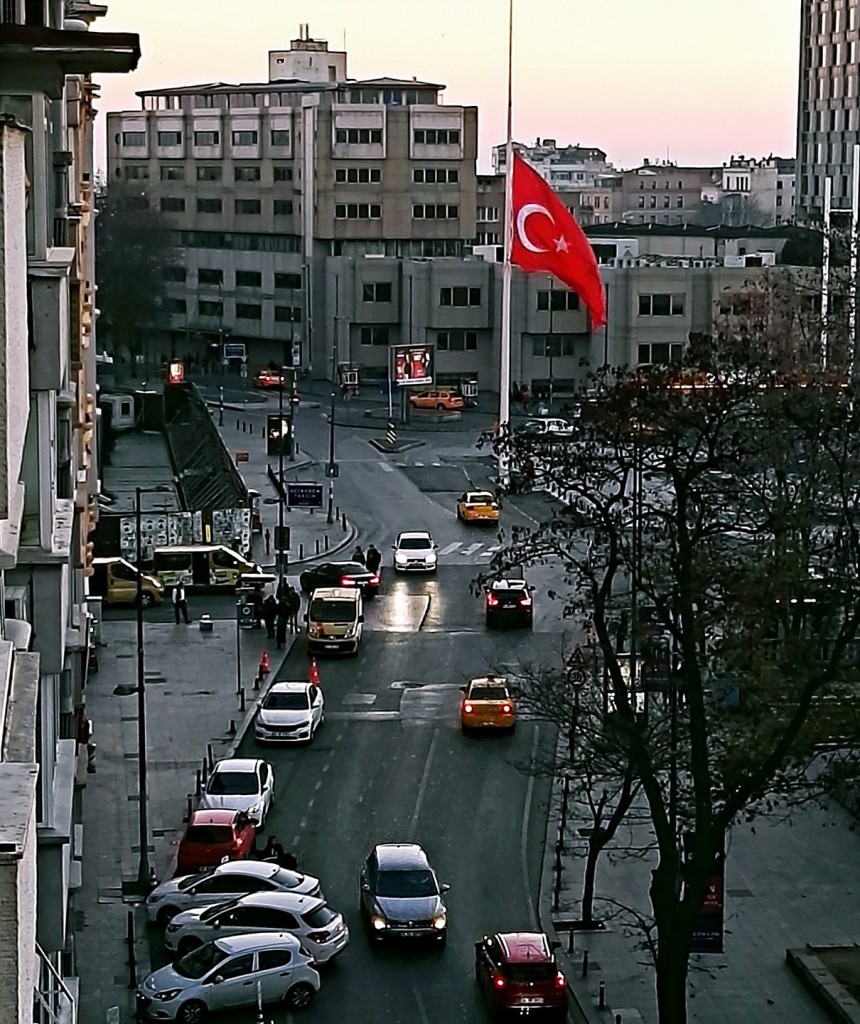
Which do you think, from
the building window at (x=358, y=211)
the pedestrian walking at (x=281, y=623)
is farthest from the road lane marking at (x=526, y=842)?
the building window at (x=358, y=211)

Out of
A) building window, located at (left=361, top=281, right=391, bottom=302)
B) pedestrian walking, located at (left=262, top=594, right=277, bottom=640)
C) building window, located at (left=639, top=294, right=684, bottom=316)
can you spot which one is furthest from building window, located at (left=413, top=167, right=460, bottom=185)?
pedestrian walking, located at (left=262, top=594, right=277, bottom=640)

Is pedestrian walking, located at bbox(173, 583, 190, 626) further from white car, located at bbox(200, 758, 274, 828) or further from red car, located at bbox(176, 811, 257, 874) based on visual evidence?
red car, located at bbox(176, 811, 257, 874)

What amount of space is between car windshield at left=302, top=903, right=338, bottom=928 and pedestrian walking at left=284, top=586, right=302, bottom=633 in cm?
1662

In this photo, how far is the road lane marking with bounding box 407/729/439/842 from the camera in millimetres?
24219

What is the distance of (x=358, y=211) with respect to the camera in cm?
8219

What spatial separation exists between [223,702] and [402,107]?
55.0 metres

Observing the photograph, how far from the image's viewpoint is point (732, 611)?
1681cm

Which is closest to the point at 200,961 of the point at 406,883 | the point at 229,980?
the point at 229,980

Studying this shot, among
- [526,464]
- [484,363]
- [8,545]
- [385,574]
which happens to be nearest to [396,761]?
[526,464]

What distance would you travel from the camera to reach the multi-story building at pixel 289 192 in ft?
269

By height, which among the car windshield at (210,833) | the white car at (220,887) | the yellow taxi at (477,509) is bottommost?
the white car at (220,887)

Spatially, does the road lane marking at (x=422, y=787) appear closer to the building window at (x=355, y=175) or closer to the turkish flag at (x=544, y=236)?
the turkish flag at (x=544, y=236)

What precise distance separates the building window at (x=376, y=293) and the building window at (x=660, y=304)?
11600 mm

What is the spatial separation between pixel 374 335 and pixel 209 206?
47.4ft
